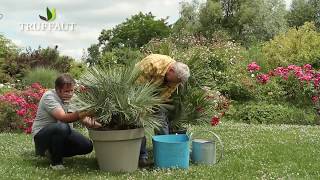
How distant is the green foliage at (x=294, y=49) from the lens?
19.5 m

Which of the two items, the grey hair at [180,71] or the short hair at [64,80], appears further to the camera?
the grey hair at [180,71]

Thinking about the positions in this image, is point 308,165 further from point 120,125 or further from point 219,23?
point 219,23

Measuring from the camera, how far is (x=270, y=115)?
42.1 ft

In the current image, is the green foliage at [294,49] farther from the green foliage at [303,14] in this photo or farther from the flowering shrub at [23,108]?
the green foliage at [303,14]

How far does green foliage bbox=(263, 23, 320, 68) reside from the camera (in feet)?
64.0

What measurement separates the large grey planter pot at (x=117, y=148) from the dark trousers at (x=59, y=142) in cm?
38

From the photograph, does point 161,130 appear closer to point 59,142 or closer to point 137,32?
point 59,142

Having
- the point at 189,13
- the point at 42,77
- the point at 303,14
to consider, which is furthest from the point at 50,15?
the point at 303,14

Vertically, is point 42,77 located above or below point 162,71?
below

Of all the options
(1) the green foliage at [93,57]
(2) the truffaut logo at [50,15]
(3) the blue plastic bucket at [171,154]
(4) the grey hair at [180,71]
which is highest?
(2) the truffaut logo at [50,15]

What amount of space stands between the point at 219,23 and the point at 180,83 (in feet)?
115

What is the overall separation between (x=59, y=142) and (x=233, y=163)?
2162mm

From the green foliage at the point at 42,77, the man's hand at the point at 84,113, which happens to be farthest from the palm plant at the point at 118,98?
the green foliage at the point at 42,77

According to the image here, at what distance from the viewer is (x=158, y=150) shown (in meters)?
6.13
